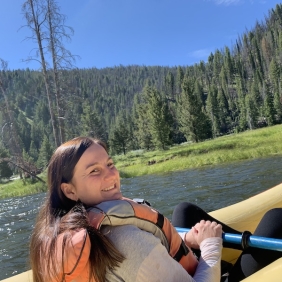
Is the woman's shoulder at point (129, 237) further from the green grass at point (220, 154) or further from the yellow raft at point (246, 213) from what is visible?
the green grass at point (220, 154)

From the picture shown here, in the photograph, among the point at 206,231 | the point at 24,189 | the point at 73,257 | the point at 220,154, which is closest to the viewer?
the point at 73,257

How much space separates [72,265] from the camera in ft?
3.46

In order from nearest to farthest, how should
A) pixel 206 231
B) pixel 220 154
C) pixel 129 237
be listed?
pixel 129 237 → pixel 206 231 → pixel 220 154

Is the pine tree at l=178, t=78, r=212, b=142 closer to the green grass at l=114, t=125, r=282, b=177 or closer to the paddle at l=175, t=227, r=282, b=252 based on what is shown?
the green grass at l=114, t=125, r=282, b=177

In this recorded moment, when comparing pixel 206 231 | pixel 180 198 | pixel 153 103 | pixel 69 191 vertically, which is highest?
pixel 153 103

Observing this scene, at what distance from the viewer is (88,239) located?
3.54ft

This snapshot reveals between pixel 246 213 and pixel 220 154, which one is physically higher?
pixel 246 213

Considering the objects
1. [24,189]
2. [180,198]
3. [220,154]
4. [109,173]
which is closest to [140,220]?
[109,173]

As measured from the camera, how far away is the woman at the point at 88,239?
108 centimetres

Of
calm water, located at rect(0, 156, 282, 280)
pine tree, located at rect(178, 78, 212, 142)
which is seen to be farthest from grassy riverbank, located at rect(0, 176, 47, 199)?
pine tree, located at rect(178, 78, 212, 142)

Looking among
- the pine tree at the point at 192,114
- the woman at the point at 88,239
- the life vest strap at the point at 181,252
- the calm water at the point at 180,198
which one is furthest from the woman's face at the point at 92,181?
the pine tree at the point at 192,114

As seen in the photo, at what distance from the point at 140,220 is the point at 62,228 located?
311 millimetres

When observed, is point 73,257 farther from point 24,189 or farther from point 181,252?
point 24,189

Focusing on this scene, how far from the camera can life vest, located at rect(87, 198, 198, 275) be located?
1.19m
